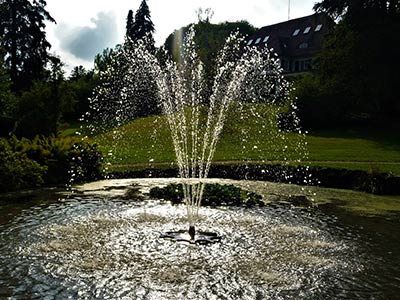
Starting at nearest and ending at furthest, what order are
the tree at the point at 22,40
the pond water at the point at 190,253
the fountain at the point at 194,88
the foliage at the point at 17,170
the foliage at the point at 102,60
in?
the pond water at the point at 190,253, the foliage at the point at 17,170, the fountain at the point at 194,88, the tree at the point at 22,40, the foliage at the point at 102,60

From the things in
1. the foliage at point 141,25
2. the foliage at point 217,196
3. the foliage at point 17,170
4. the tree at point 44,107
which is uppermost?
the foliage at point 141,25

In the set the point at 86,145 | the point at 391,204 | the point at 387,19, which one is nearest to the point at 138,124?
the point at 86,145

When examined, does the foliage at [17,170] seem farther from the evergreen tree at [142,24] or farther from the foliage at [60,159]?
the evergreen tree at [142,24]

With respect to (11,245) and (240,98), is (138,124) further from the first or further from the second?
(11,245)

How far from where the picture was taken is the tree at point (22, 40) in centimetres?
4231

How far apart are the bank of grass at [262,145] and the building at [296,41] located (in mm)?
30828

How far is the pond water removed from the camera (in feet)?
24.8

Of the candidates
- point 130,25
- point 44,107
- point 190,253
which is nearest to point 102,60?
point 130,25

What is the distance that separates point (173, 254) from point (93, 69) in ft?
209

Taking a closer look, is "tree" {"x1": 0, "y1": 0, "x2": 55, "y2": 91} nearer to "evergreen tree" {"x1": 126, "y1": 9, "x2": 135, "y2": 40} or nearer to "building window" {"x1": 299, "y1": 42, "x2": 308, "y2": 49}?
"evergreen tree" {"x1": 126, "y1": 9, "x2": 135, "y2": 40}

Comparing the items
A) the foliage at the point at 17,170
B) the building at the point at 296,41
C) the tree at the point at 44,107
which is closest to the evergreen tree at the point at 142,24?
the building at the point at 296,41

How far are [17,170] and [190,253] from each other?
9892 millimetres

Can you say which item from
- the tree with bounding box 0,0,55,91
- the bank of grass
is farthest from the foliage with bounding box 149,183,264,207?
the tree with bounding box 0,0,55,91

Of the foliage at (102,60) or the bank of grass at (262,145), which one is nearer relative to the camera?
the bank of grass at (262,145)
